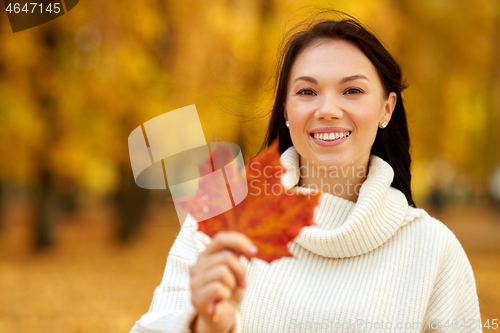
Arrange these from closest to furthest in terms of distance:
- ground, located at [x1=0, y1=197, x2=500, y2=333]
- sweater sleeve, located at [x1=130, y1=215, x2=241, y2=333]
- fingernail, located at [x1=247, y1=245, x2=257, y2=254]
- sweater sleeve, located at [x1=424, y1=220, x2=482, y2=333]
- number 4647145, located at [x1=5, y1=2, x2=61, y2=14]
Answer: fingernail, located at [x1=247, y1=245, x2=257, y2=254], sweater sleeve, located at [x1=130, y1=215, x2=241, y2=333], sweater sleeve, located at [x1=424, y1=220, x2=482, y2=333], ground, located at [x1=0, y1=197, x2=500, y2=333], number 4647145, located at [x1=5, y1=2, x2=61, y2=14]

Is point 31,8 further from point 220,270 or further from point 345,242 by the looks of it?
point 220,270

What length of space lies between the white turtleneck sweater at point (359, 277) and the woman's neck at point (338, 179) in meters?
0.06

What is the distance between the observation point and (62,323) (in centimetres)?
558

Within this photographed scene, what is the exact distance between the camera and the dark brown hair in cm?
→ 184

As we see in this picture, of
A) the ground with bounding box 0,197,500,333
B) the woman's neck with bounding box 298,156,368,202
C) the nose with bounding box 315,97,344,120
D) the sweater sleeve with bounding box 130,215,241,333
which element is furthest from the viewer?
the ground with bounding box 0,197,500,333

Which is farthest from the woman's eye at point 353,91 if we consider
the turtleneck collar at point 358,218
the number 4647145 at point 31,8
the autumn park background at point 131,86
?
the number 4647145 at point 31,8

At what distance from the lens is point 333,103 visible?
1.70 metres

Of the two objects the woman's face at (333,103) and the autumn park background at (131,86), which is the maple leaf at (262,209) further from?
the autumn park background at (131,86)

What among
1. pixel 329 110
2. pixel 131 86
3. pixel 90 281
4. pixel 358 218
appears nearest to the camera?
pixel 329 110

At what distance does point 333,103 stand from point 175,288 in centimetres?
92

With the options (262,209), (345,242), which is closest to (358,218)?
(345,242)

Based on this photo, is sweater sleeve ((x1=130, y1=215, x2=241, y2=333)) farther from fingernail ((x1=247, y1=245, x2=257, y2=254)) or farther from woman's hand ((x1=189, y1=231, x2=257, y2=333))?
fingernail ((x1=247, y1=245, x2=257, y2=254))

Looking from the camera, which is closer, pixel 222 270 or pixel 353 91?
pixel 222 270
